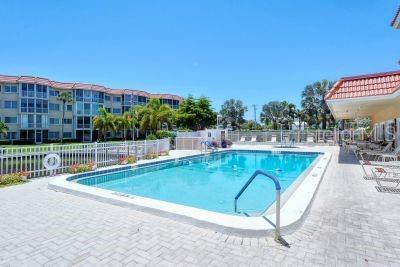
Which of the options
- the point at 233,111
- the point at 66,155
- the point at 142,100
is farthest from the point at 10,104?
the point at 233,111

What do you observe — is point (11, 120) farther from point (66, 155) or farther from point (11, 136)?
point (66, 155)

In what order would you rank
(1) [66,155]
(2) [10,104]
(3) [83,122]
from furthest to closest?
(3) [83,122] < (2) [10,104] < (1) [66,155]

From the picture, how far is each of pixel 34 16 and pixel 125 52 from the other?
9.34 m

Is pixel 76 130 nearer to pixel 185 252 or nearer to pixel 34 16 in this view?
pixel 34 16

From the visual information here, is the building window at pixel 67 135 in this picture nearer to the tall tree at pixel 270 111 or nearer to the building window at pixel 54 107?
the building window at pixel 54 107

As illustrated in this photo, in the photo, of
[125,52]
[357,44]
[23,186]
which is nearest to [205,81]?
[125,52]

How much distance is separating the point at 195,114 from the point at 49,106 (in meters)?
28.5

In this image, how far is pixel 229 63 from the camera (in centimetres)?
3184

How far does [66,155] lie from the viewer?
1089cm

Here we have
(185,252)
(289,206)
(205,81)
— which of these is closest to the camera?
(185,252)

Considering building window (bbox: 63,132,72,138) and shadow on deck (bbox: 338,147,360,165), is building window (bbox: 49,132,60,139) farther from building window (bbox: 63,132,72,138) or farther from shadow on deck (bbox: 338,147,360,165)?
shadow on deck (bbox: 338,147,360,165)

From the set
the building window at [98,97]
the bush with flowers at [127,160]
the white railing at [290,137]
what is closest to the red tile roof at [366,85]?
the bush with flowers at [127,160]

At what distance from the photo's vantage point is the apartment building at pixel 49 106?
44.1m

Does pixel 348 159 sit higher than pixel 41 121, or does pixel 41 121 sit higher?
pixel 41 121
